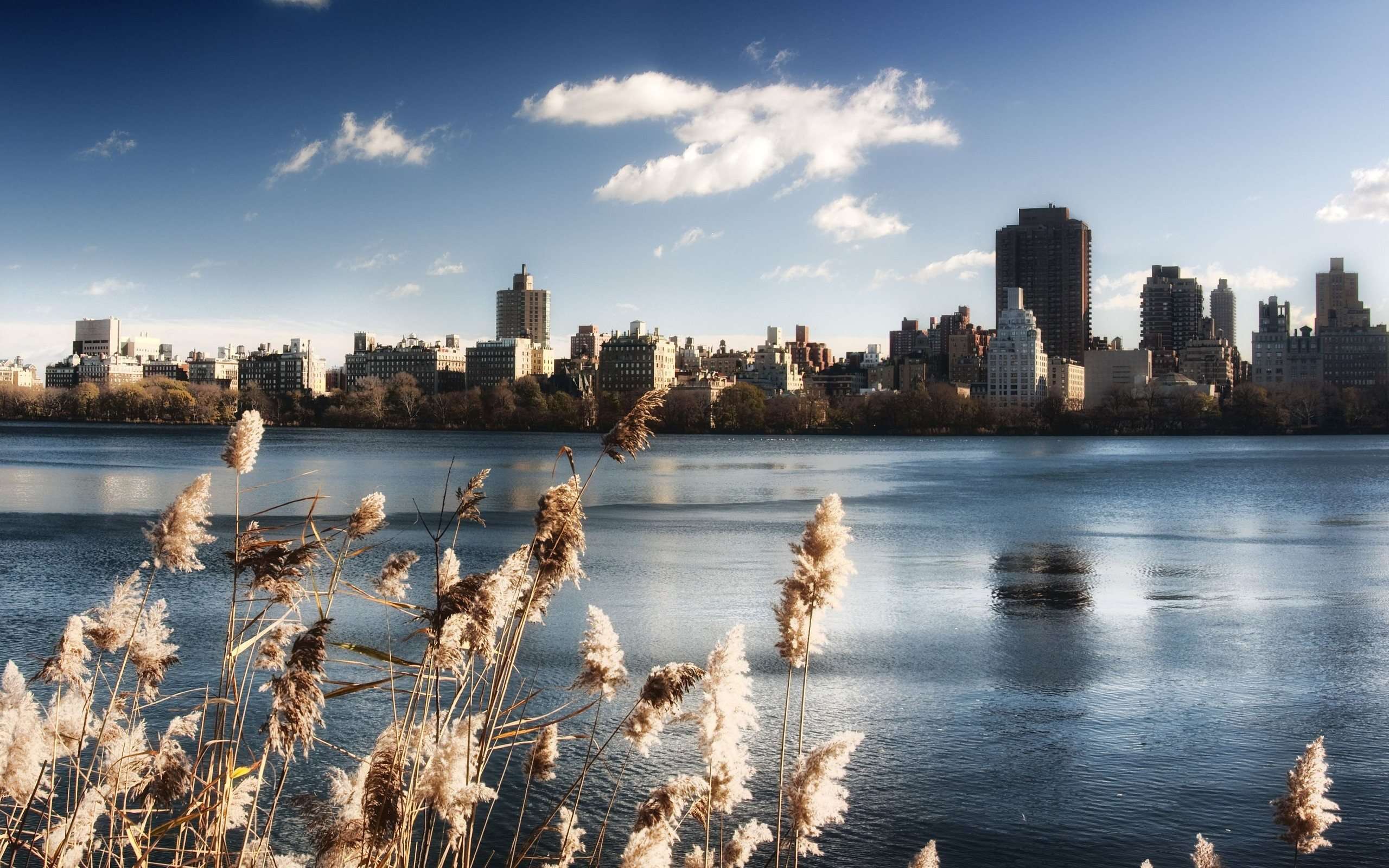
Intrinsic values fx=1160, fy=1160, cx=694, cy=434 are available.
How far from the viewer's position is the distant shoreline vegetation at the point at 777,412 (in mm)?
154875

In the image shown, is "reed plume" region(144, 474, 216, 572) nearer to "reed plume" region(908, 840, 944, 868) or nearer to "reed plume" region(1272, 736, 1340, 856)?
"reed plume" region(908, 840, 944, 868)

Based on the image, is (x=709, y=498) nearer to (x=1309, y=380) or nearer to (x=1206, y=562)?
(x=1206, y=562)

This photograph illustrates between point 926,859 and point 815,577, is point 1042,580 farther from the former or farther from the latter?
point 815,577

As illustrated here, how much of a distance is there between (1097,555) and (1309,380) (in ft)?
593

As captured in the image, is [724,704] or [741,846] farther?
[741,846]

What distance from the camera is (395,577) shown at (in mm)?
4809

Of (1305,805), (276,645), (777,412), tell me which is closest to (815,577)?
(1305,805)

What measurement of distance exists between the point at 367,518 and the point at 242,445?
0.59 metres

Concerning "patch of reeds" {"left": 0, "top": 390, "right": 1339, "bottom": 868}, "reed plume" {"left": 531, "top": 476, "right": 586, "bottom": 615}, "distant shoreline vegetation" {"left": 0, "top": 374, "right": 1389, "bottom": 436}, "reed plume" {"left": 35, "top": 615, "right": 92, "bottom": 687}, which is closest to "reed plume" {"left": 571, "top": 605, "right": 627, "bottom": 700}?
"patch of reeds" {"left": 0, "top": 390, "right": 1339, "bottom": 868}

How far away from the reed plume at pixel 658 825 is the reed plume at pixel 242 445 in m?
1.87

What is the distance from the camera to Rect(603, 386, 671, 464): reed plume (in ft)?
12.9

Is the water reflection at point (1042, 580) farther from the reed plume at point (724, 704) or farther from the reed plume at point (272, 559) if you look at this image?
the reed plume at point (272, 559)

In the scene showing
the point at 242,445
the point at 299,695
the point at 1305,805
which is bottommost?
the point at 1305,805

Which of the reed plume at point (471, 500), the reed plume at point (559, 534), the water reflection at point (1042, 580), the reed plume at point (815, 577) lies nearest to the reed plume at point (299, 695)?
the reed plume at point (471, 500)
